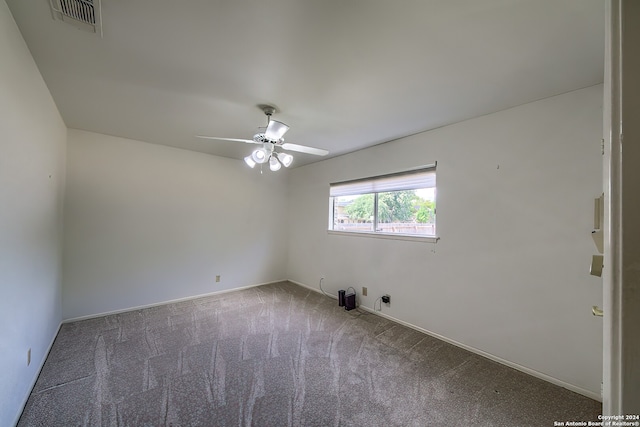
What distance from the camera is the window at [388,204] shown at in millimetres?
2961

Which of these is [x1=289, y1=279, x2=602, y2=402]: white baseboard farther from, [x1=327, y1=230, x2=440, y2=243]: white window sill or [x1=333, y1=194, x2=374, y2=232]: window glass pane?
[x1=333, y1=194, x2=374, y2=232]: window glass pane

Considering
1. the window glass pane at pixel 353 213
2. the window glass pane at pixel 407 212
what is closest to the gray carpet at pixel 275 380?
the window glass pane at pixel 407 212

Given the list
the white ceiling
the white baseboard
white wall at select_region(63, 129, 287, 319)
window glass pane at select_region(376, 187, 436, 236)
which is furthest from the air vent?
the white baseboard

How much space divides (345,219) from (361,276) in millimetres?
966

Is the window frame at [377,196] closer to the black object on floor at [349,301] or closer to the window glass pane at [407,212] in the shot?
the window glass pane at [407,212]

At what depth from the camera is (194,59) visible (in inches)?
65.9

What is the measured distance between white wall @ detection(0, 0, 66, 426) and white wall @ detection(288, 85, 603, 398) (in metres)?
3.29

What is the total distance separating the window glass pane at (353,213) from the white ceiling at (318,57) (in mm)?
1451

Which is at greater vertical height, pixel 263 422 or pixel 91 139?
pixel 91 139

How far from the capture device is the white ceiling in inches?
50.7

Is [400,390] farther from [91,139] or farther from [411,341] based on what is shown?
[91,139]

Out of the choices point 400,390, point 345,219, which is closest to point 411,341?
point 400,390

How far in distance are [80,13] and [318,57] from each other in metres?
1.29

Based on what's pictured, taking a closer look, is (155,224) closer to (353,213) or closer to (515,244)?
(353,213)
